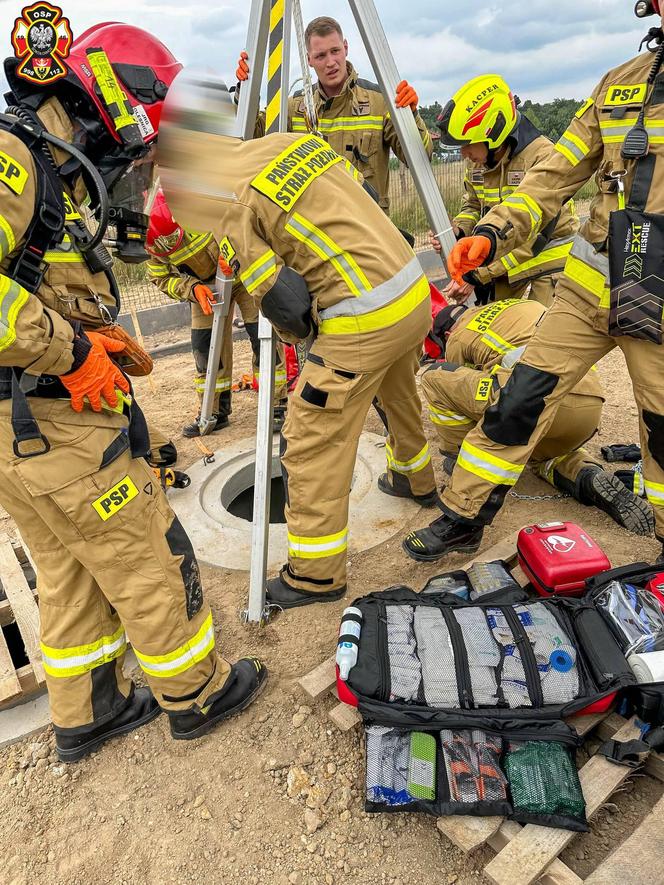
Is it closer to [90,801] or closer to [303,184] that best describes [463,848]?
[90,801]

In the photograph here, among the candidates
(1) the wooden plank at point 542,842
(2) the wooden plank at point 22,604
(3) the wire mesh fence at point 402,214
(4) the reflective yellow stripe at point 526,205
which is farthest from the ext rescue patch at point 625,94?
(3) the wire mesh fence at point 402,214

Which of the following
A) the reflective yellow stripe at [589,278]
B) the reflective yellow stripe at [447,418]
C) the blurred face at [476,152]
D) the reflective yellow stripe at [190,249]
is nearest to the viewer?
the reflective yellow stripe at [589,278]

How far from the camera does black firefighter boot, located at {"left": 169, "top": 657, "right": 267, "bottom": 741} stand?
2.17m

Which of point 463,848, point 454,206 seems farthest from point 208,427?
point 454,206

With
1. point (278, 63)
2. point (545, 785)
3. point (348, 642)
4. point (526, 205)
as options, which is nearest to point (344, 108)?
point (278, 63)

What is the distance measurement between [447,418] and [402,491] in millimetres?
539

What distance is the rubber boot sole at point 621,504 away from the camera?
311 centimetres

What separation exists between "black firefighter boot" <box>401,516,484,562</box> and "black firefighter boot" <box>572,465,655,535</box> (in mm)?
721

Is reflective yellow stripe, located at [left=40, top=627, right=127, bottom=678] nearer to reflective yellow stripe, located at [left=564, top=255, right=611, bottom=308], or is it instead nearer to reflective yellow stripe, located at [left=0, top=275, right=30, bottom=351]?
reflective yellow stripe, located at [left=0, top=275, right=30, bottom=351]

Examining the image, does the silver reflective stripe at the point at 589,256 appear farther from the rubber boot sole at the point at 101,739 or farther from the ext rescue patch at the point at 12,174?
the rubber boot sole at the point at 101,739

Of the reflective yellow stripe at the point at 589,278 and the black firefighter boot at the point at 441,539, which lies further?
the black firefighter boot at the point at 441,539

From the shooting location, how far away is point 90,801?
2.06 m

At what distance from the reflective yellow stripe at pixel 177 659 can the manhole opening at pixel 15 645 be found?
1.41 metres

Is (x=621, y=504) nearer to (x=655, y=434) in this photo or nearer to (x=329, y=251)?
(x=655, y=434)
